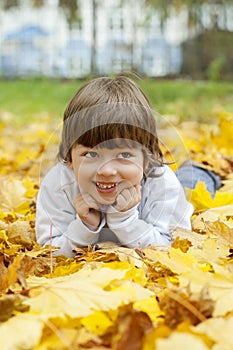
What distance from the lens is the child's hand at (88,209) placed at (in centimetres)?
187

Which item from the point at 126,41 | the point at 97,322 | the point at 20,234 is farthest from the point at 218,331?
the point at 126,41

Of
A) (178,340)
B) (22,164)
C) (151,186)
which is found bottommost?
(22,164)

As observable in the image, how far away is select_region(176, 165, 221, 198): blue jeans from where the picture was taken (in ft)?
8.58

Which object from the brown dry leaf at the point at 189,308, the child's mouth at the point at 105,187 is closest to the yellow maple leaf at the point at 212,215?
the child's mouth at the point at 105,187

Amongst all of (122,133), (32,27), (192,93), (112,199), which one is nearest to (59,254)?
(112,199)

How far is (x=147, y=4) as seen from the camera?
1023 centimetres

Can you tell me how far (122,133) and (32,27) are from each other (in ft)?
37.9

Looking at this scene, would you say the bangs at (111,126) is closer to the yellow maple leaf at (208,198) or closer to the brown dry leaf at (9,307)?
the yellow maple leaf at (208,198)

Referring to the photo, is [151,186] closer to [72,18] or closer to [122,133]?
[122,133]

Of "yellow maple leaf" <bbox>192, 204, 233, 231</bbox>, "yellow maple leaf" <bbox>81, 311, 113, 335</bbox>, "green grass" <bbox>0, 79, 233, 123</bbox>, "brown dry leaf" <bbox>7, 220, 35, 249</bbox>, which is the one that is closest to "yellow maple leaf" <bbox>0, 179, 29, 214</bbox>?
"brown dry leaf" <bbox>7, 220, 35, 249</bbox>

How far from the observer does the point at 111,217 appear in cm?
190

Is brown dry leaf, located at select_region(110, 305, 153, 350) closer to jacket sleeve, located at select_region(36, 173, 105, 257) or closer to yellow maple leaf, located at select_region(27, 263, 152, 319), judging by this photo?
yellow maple leaf, located at select_region(27, 263, 152, 319)

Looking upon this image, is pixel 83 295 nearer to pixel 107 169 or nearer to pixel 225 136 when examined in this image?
pixel 107 169

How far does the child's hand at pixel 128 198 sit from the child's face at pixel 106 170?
15mm
